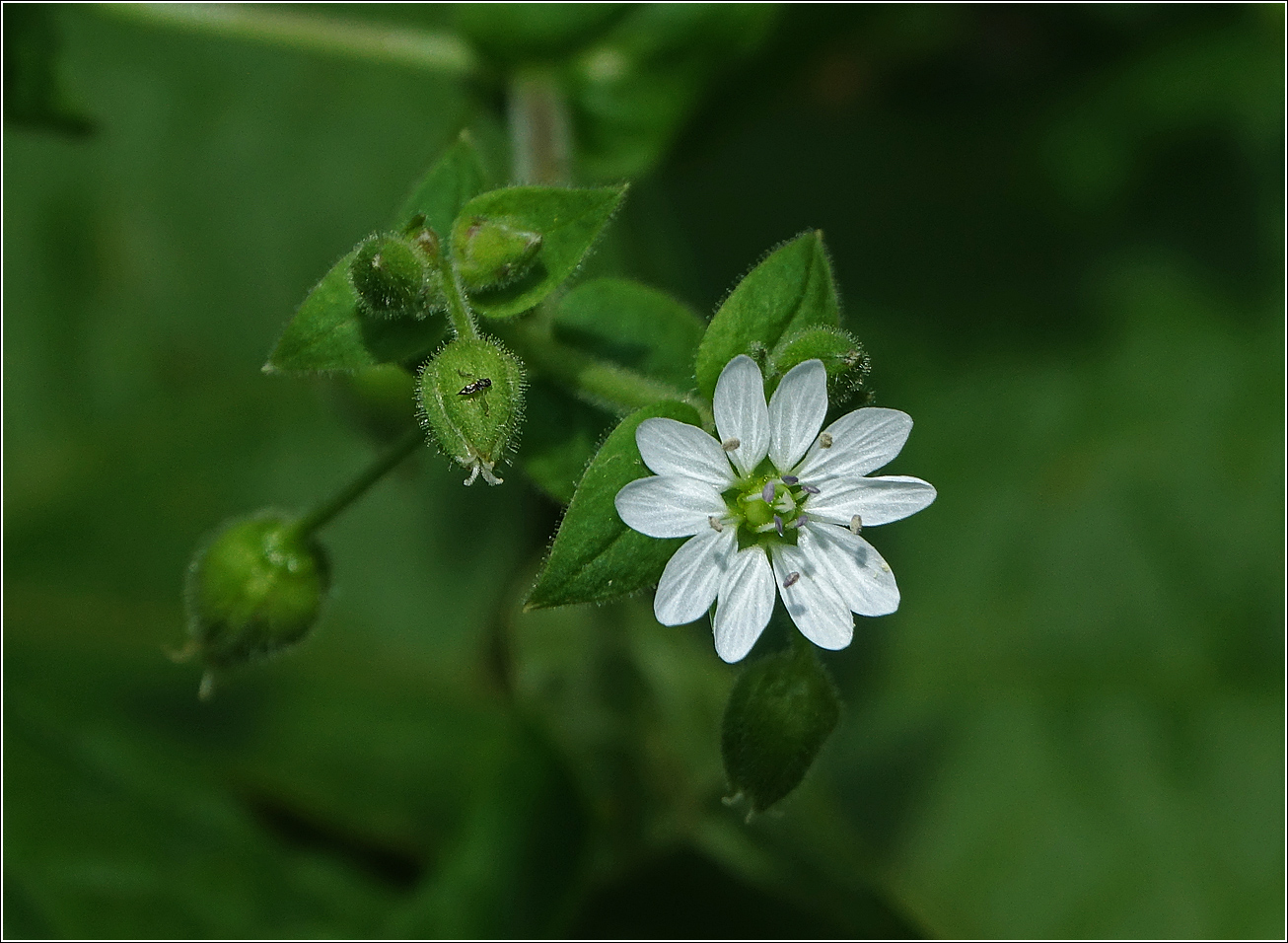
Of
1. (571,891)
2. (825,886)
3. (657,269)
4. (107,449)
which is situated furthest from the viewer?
(107,449)

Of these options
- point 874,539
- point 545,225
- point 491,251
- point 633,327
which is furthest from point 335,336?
point 874,539

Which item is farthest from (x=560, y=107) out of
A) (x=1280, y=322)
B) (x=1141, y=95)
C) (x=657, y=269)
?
(x=1280, y=322)

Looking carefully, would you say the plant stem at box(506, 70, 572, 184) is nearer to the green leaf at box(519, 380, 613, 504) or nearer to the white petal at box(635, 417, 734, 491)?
the green leaf at box(519, 380, 613, 504)

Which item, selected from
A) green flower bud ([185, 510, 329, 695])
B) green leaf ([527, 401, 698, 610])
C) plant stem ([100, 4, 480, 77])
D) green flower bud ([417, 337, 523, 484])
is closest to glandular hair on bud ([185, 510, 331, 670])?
green flower bud ([185, 510, 329, 695])

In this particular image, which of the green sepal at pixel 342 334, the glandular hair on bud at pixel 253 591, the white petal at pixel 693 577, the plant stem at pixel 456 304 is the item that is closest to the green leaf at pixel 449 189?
the green sepal at pixel 342 334

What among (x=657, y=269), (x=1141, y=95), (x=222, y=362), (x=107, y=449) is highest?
(x=1141, y=95)

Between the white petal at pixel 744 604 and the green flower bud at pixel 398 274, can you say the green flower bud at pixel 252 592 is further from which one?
the white petal at pixel 744 604

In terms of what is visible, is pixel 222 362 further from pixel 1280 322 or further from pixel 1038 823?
pixel 1280 322

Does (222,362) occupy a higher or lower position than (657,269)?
Result: lower
